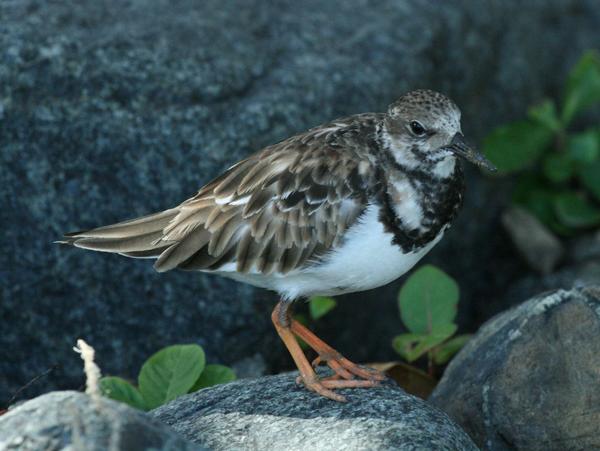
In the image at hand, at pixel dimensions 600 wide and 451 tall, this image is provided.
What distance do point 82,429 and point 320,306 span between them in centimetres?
234

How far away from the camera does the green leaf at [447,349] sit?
5129 millimetres

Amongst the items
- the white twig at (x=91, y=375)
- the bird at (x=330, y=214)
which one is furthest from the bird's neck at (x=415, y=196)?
the white twig at (x=91, y=375)

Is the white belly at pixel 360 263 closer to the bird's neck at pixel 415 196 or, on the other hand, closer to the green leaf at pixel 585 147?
the bird's neck at pixel 415 196

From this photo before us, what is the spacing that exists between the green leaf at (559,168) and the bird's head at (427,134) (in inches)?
100

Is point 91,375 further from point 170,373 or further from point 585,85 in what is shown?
point 585,85

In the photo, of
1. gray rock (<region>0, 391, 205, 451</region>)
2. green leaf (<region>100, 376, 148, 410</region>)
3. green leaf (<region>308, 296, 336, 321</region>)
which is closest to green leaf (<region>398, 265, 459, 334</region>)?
green leaf (<region>308, 296, 336, 321</region>)

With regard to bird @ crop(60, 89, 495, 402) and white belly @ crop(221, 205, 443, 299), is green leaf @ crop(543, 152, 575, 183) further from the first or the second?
white belly @ crop(221, 205, 443, 299)

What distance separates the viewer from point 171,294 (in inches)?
202

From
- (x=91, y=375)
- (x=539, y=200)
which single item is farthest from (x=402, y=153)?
(x=539, y=200)

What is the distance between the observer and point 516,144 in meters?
6.47

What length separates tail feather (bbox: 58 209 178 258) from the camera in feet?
14.5

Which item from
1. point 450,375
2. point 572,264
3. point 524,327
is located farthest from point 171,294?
point 572,264

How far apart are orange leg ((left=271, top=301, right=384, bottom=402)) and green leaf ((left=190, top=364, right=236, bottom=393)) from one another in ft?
1.20

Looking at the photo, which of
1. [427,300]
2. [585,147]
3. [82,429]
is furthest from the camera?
[585,147]
